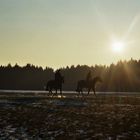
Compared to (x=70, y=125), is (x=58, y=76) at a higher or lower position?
higher

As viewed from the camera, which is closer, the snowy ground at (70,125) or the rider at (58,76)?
the snowy ground at (70,125)

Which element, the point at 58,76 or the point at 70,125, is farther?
the point at 58,76

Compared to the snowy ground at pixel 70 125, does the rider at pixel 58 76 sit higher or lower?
higher

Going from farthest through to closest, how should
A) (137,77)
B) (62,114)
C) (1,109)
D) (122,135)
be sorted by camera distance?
(137,77), (1,109), (62,114), (122,135)

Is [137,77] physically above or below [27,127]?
above

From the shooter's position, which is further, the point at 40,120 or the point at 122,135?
the point at 40,120

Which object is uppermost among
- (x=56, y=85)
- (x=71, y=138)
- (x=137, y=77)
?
(x=137, y=77)

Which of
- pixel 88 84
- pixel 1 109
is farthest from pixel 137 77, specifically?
pixel 1 109

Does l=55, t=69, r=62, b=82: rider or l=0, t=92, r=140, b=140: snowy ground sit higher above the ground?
l=55, t=69, r=62, b=82: rider

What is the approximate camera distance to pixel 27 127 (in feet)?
84.2

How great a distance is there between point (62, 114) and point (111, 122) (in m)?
5.41

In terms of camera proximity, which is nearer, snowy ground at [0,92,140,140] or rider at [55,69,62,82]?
snowy ground at [0,92,140,140]

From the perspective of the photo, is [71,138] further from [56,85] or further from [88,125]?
[56,85]

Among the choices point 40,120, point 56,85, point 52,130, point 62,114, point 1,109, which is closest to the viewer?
point 52,130
